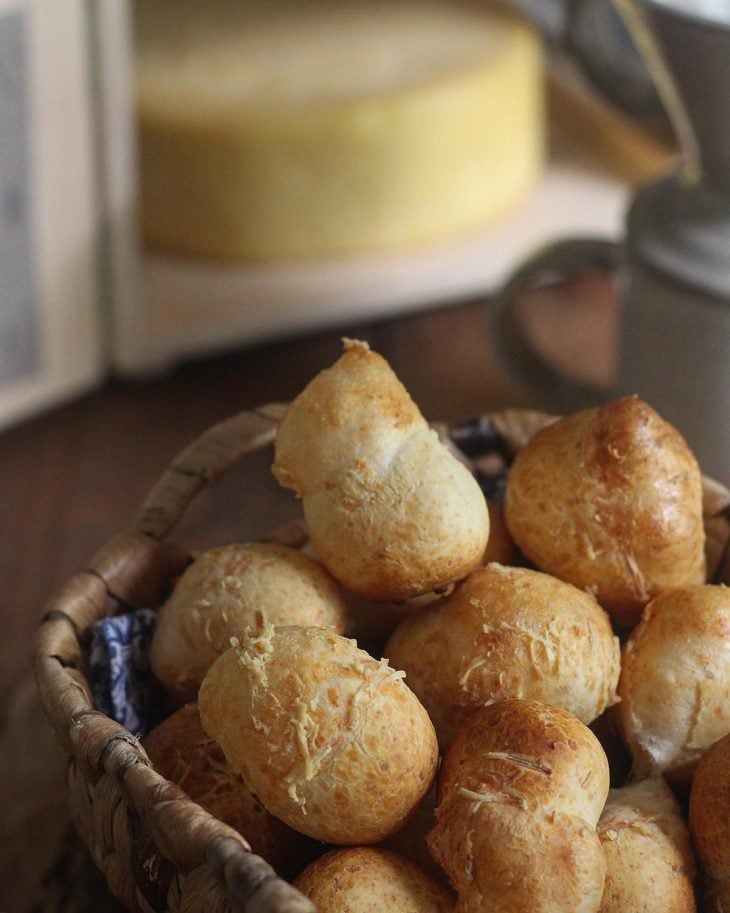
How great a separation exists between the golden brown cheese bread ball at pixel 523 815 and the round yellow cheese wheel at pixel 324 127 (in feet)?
2.12

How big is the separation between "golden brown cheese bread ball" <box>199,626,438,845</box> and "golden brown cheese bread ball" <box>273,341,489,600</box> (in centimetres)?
5

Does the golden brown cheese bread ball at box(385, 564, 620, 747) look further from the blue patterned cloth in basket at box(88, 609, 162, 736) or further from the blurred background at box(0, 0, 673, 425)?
the blurred background at box(0, 0, 673, 425)

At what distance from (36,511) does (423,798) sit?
0.54m

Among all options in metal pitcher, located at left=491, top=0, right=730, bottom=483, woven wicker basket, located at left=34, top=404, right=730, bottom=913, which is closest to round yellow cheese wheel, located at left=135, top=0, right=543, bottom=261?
metal pitcher, located at left=491, top=0, right=730, bottom=483

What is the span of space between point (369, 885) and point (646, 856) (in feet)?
0.29

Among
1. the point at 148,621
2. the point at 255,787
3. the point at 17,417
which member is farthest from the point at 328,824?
the point at 17,417

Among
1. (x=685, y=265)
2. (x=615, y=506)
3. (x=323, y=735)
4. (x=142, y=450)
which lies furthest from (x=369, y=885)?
(x=142, y=450)

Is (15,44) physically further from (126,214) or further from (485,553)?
(485,553)

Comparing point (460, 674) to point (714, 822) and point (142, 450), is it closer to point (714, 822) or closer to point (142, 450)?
point (714, 822)

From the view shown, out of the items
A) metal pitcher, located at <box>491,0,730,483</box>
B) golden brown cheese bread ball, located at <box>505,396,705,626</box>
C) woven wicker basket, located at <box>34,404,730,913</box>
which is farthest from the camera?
metal pitcher, located at <box>491,0,730,483</box>

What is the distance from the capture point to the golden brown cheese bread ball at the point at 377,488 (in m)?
0.46

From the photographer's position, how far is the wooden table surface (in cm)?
77

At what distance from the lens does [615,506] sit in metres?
0.48

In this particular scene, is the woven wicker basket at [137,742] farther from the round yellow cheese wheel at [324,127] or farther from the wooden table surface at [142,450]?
the round yellow cheese wheel at [324,127]
